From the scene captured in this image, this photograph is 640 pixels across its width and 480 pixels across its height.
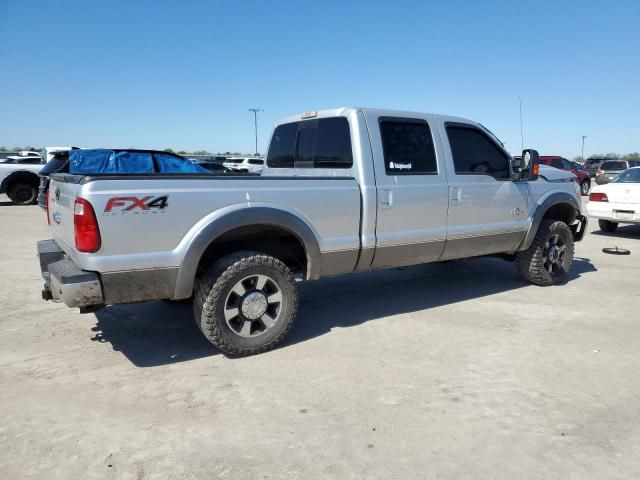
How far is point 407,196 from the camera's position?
14.6 ft

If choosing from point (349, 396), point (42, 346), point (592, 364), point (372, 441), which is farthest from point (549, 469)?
point (42, 346)

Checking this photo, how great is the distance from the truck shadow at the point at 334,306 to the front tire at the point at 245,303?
12.4 inches

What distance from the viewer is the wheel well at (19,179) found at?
624 inches

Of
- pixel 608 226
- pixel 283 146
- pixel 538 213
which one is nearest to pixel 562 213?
pixel 538 213

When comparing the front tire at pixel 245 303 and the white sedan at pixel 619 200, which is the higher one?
the white sedan at pixel 619 200

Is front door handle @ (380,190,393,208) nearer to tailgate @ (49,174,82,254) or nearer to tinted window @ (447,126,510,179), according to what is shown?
tinted window @ (447,126,510,179)

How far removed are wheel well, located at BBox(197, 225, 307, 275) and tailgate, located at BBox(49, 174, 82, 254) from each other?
979 mm

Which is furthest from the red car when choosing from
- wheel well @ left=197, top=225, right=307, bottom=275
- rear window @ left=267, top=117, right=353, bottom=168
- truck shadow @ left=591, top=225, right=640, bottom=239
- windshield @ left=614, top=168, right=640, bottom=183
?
wheel well @ left=197, top=225, right=307, bottom=275

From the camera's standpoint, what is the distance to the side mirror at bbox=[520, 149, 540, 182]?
5176mm

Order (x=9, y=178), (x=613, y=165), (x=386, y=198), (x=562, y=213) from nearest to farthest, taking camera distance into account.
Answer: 1. (x=386, y=198)
2. (x=562, y=213)
3. (x=9, y=178)
4. (x=613, y=165)

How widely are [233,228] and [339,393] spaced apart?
142 cm

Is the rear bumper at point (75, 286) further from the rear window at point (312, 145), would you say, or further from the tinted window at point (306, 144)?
the tinted window at point (306, 144)

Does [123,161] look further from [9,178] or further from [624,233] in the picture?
[624,233]

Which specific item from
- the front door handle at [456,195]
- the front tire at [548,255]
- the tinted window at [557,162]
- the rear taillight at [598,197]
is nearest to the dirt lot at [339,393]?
the front tire at [548,255]
